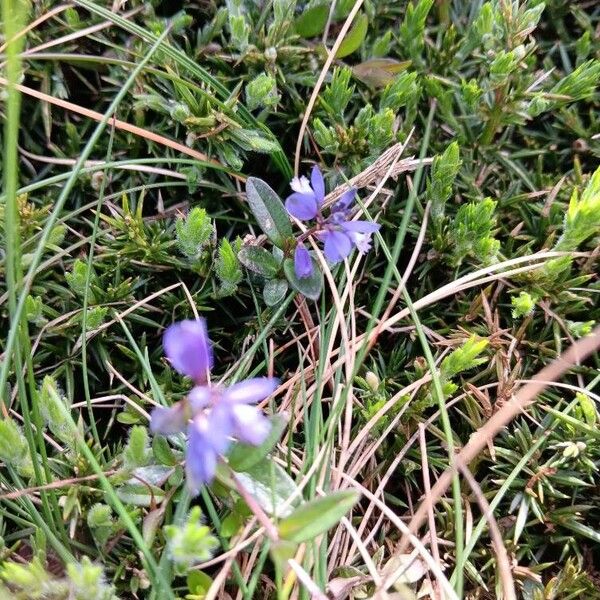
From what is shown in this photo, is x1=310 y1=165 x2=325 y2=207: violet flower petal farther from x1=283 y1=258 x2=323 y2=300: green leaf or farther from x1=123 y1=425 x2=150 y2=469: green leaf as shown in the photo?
x1=123 y1=425 x2=150 y2=469: green leaf

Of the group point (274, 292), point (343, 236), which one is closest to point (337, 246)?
point (343, 236)

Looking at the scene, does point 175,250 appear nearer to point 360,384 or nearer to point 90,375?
point 90,375

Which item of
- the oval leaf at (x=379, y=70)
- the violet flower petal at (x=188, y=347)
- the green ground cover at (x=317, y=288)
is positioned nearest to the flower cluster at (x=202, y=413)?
the violet flower petal at (x=188, y=347)

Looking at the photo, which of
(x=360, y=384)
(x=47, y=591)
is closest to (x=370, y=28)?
(x=360, y=384)

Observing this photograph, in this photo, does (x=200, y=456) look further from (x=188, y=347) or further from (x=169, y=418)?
(x=188, y=347)

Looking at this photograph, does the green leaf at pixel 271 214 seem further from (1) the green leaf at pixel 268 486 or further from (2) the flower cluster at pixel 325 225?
(1) the green leaf at pixel 268 486

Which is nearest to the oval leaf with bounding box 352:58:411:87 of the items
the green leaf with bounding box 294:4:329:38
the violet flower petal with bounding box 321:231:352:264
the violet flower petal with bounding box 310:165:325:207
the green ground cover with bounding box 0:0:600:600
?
Answer: the green ground cover with bounding box 0:0:600:600
